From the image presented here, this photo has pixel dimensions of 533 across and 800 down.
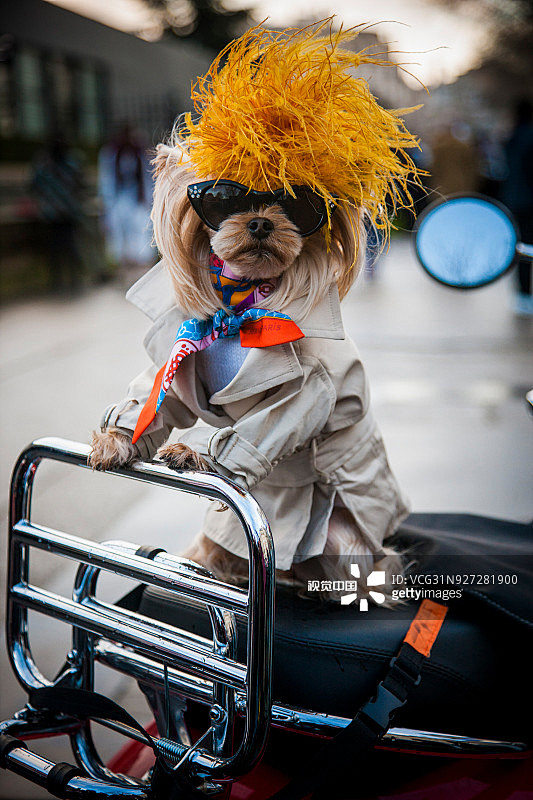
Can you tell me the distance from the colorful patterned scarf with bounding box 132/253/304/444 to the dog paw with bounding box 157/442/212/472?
0.18 feet

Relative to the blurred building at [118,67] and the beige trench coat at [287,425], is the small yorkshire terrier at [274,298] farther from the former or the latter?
the blurred building at [118,67]

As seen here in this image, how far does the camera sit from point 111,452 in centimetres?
100

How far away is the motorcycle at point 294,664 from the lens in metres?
0.93

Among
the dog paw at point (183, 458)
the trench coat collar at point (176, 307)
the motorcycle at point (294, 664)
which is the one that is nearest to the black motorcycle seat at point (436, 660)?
the motorcycle at point (294, 664)

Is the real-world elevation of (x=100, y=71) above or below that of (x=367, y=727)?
above

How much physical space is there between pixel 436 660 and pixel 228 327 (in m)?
0.57

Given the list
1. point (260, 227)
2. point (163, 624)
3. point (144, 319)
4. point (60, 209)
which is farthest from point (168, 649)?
point (60, 209)

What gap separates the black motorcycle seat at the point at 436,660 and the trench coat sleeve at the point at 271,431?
0.27 meters

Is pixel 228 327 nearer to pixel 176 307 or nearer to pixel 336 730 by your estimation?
pixel 176 307

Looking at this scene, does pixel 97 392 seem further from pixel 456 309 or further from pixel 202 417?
pixel 456 309

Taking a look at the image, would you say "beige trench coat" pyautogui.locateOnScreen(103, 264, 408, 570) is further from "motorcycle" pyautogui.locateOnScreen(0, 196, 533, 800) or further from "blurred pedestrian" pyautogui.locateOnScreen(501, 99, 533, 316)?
"blurred pedestrian" pyautogui.locateOnScreen(501, 99, 533, 316)

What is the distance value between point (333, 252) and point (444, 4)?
0.39 meters

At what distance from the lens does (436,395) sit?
10.5 ft

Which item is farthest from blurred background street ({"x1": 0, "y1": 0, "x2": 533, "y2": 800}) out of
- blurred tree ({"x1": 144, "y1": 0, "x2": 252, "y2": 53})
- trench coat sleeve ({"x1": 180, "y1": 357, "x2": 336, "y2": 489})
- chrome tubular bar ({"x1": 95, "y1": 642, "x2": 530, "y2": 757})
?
chrome tubular bar ({"x1": 95, "y1": 642, "x2": 530, "y2": 757})
